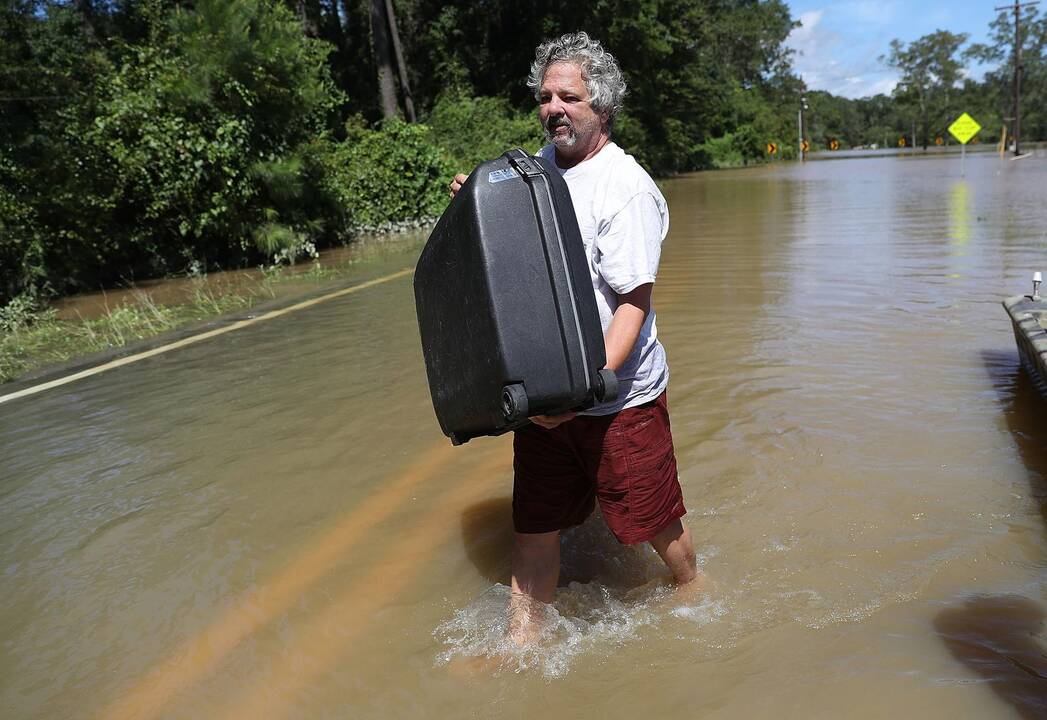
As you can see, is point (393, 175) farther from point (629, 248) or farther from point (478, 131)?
point (629, 248)

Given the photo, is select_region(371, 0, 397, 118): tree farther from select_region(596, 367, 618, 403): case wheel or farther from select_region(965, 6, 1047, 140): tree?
select_region(965, 6, 1047, 140): tree

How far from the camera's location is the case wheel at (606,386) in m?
2.19

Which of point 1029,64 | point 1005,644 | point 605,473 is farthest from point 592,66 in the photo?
point 1029,64

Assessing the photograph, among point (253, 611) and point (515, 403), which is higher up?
point (515, 403)

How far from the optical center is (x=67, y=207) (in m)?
11.3

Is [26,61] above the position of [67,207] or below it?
above

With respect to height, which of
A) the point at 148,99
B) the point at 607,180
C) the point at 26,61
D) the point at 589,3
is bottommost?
the point at 607,180

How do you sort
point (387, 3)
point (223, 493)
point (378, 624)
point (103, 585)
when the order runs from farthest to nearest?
point (387, 3), point (223, 493), point (103, 585), point (378, 624)

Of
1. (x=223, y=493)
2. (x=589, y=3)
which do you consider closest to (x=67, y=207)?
(x=223, y=493)

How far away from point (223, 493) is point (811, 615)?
8.80 feet

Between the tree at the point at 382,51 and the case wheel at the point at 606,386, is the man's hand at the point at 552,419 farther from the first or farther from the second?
the tree at the point at 382,51

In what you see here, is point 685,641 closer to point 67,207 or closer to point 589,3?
point 67,207

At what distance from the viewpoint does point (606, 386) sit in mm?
2191

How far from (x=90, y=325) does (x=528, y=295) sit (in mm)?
7734
